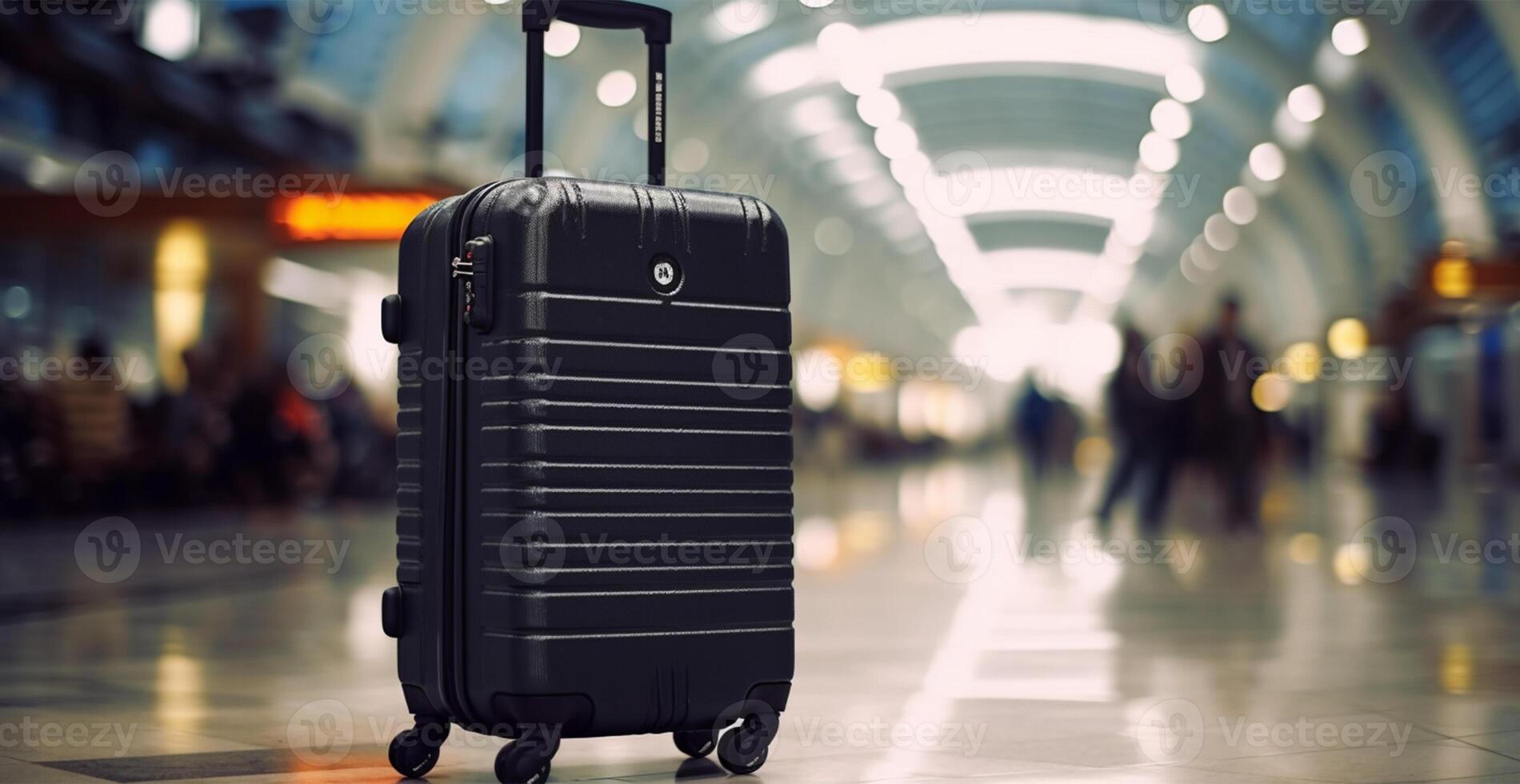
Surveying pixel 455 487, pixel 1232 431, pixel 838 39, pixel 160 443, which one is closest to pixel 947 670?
pixel 455 487

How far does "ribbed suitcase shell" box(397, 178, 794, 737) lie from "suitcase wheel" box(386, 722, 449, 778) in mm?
53

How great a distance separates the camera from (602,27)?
3.70 meters

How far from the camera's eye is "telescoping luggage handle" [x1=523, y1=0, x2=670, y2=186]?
11.5ft

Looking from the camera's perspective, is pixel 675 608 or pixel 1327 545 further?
pixel 1327 545

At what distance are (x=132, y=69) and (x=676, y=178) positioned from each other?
17768mm

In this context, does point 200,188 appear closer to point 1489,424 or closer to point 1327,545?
point 1327,545

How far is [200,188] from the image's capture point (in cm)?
1761

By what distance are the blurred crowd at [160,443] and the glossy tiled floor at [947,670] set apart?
3490 mm

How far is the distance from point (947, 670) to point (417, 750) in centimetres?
237

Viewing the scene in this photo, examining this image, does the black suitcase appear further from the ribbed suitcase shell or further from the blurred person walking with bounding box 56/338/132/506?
the blurred person walking with bounding box 56/338/132/506

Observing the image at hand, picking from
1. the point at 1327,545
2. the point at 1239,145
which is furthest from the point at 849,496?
the point at 1239,145

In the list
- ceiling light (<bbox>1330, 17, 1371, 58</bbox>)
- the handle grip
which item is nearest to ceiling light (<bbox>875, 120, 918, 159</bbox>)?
ceiling light (<bbox>1330, 17, 1371, 58</bbox>)

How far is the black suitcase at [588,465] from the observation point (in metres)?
3.29

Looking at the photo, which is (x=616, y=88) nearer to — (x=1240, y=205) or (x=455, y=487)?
(x=1240, y=205)
